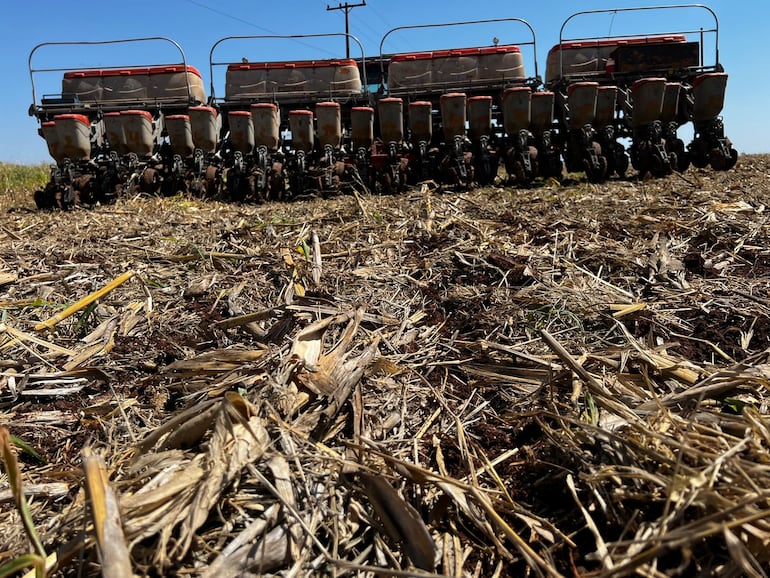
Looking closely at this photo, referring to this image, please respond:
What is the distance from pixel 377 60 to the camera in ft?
39.9

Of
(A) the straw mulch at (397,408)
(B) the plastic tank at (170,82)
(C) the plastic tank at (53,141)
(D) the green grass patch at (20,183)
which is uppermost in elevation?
(B) the plastic tank at (170,82)

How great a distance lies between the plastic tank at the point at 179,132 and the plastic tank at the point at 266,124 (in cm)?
108

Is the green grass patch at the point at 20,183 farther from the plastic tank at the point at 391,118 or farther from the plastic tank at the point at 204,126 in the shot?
the plastic tank at the point at 391,118

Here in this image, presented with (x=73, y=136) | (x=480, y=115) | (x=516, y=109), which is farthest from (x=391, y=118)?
(x=73, y=136)

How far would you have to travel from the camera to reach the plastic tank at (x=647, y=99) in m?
9.39

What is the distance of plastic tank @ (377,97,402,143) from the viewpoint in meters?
9.36

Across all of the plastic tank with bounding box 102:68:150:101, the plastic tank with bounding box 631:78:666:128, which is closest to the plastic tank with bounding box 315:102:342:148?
the plastic tank with bounding box 102:68:150:101

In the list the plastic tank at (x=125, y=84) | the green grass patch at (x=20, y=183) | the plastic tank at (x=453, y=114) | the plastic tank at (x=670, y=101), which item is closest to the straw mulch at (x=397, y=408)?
the plastic tank at (x=453, y=114)

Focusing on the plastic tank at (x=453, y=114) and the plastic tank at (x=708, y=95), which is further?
the plastic tank at (x=708, y=95)

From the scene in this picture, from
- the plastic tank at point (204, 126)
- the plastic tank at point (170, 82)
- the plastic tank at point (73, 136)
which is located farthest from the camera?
the plastic tank at point (170, 82)

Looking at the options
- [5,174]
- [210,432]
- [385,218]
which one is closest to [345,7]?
[5,174]

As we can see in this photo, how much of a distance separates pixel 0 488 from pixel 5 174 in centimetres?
1917

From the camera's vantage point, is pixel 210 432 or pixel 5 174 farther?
pixel 5 174

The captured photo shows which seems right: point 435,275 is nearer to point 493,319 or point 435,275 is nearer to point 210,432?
point 493,319
